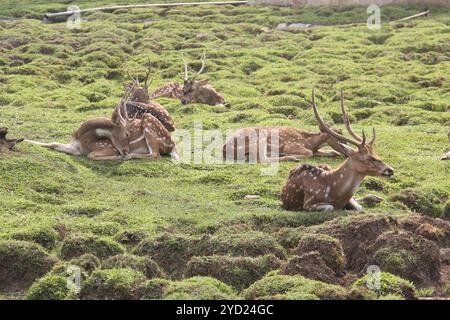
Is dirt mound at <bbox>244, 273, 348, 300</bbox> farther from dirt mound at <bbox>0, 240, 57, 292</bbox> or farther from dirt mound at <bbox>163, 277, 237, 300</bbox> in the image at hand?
dirt mound at <bbox>0, 240, 57, 292</bbox>

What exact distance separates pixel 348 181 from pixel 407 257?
1.84 m

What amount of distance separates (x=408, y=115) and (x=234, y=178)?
6.24 m

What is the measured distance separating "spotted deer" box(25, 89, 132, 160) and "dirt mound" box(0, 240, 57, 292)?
475cm

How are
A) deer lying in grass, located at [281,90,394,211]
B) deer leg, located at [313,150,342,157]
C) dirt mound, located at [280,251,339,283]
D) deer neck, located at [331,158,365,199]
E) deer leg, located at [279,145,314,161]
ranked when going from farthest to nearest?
1. deer leg, located at [313,150,342,157]
2. deer leg, located at [279,145,314,161]
3. deer neck, located at [331,158,365,199]
4. deer lying in grass, located at [281,90,394,211]
5. dirt mound, located at [280,251,339,283]

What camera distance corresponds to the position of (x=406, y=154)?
15.4 metres

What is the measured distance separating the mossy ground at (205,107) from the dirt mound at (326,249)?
598 millimetres

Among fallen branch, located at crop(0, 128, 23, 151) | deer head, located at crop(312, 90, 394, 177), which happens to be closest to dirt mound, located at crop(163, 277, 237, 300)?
deer head, located at crop(312, 90, 394, 177)

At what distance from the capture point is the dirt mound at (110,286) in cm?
902

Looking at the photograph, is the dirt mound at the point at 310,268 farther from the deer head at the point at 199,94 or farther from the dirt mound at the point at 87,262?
the deer head at the point at 199,94

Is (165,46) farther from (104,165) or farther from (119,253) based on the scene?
(119,253)

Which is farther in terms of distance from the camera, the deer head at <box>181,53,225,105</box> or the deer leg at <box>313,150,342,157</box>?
the deer head at <box>181,53,225,105</box>

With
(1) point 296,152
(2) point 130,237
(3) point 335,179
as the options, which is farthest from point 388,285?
(1) point 296,152

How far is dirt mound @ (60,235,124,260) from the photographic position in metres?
10.2
